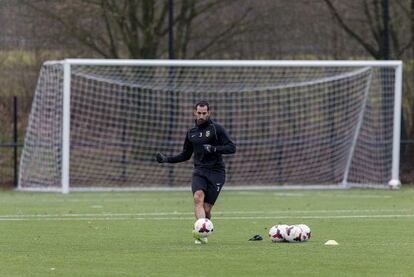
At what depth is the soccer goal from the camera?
2777 centimetres

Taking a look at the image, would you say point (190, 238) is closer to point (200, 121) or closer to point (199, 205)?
point (199, 205)

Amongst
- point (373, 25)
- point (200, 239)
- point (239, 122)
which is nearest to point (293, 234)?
point (200, 239)

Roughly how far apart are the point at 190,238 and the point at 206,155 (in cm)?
111

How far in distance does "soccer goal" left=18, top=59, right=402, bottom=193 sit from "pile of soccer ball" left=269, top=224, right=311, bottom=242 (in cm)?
1246

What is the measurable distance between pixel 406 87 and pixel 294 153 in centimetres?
376

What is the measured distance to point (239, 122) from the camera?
2942 cm

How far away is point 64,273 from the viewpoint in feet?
38.3

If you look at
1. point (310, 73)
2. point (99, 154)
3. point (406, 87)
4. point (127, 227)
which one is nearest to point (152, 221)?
point (127, 227)

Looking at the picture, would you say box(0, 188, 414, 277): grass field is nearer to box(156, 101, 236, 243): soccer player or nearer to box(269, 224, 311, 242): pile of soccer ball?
box(269, 224, 311, 242): pile of soccer ball

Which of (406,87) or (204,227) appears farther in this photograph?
(406,87)

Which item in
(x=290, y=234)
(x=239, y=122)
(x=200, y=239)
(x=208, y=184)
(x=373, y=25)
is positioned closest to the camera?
(x=200, y=239)

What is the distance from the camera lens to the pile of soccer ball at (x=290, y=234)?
14977mm

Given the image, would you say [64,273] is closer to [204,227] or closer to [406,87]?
[204,227]

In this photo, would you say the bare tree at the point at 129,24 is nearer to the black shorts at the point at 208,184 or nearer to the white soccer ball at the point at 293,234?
the black shorts at the point at 208,184
